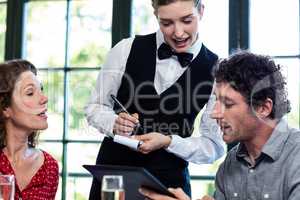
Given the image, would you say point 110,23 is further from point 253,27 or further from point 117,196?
point 117,196

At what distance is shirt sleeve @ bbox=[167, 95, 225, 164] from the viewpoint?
6.59 ft

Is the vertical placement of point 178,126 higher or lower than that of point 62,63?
lower

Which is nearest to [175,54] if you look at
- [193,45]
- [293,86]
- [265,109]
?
[193,45]

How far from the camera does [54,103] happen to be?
298 cm

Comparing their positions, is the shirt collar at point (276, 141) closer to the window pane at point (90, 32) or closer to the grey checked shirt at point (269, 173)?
the grey checked shirt at point (269, 173)

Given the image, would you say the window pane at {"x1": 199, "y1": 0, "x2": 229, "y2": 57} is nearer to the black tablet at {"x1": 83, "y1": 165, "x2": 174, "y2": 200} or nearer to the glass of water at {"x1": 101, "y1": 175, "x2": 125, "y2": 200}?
the black tablet at {"x1": 83, "y1": 165, "x2": 174, "y2": 200}

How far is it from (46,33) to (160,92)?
1195mm

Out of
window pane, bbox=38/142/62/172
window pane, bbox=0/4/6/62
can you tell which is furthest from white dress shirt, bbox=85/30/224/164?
window pane, bbox=0/4/6/62

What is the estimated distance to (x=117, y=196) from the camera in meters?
1.20

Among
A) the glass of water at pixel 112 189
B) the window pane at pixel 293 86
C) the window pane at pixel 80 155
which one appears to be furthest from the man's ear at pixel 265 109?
the window pane at pixel 80 155

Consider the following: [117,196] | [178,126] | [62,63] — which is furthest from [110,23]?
[117,196]

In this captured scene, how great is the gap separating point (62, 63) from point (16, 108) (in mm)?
991

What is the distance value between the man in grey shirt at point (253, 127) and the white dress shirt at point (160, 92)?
21 centimetres

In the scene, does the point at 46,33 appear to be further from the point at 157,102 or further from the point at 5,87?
the point at 157,102
